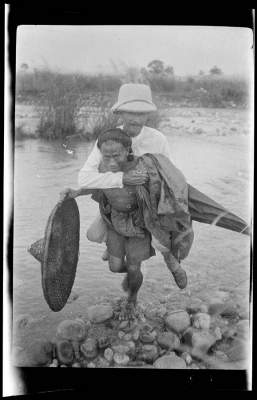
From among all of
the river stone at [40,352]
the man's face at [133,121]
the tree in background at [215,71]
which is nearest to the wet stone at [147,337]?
the river stone at [40,352]

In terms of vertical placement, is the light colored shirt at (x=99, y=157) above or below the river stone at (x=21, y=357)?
above

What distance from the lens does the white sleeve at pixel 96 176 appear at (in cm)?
366

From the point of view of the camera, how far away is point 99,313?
3.72m

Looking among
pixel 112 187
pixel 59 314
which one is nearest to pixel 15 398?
pixel 59 314

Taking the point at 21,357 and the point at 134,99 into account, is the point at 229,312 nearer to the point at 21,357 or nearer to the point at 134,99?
the point at 21,357

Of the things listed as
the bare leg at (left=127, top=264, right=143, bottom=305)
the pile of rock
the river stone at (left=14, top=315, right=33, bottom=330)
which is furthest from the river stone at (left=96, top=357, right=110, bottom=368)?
the river stone at (left=14, top=315, right=33, bottom=330)

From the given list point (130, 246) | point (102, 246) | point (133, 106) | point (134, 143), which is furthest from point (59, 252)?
point (133, 106)

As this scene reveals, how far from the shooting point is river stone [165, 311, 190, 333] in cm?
370

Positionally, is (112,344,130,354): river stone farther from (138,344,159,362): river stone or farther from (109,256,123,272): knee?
(109,256,123,272): knee

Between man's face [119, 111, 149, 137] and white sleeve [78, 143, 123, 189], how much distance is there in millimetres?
267

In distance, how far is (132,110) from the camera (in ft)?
12.1

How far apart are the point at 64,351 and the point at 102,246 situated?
31.4 inches

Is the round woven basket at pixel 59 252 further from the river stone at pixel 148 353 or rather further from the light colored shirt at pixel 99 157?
the river stone at pixel 148 353
